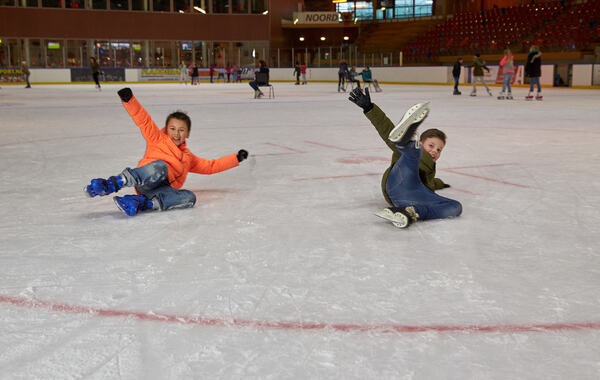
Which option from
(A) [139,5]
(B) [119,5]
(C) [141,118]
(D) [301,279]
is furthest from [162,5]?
(D) [301,279]

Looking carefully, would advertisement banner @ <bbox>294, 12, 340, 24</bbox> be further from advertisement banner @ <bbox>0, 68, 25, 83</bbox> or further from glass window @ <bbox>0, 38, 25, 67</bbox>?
advertisement banner @ <bbox>0, 68, 25, 83</bbox>

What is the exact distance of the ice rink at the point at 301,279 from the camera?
5.93 feet

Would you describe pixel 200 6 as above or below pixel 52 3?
above

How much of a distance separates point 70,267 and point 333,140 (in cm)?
524

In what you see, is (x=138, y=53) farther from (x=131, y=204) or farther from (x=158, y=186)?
(x=131, y=204)

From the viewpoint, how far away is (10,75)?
110 ft

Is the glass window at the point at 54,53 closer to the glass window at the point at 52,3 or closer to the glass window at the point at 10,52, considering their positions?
the glass window at the point at 10,52

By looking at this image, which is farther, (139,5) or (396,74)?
(139,5)

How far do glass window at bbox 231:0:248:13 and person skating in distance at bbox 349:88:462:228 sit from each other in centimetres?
3988

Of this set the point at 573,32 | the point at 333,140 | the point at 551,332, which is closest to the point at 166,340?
the point at 551,332

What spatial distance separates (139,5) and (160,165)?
1533 inches

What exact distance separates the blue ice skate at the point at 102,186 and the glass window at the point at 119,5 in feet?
127

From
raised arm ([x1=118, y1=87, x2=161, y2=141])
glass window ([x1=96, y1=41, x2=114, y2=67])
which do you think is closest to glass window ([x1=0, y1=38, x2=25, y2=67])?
glass window ([x1=96, y1=41, x2=114, y2=67])

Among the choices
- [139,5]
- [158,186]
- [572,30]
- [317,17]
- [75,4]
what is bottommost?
[158,186]
